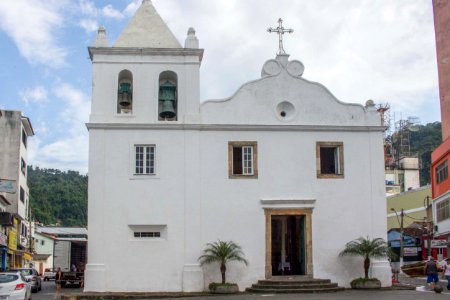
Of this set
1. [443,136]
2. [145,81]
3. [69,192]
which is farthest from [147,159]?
[69,192]

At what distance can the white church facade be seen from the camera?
21.7 meters

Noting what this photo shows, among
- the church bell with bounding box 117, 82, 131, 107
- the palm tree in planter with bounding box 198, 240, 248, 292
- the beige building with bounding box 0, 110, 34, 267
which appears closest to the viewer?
the palm tree in planter with bounding box 198, 240, 248, 292

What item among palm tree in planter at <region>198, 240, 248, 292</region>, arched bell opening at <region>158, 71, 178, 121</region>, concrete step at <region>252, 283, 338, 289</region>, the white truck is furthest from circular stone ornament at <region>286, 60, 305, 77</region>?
the white truck

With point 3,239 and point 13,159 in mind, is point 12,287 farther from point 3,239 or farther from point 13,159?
point 13,159

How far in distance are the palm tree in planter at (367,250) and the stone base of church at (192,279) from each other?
16.8 feet

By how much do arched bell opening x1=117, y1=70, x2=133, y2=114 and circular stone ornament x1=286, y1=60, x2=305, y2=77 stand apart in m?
5.89

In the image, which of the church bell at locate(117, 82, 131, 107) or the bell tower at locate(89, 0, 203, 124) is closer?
the bell tower at locate(89, 0, 203, 124)

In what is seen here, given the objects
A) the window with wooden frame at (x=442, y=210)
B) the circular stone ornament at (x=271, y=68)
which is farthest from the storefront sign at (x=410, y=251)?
the circular stone ornament at (x=271, y=68)

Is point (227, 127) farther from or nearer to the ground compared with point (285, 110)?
nearer to the ground

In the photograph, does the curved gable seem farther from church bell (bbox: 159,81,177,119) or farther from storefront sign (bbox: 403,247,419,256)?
storefront sign (bbox: 403,247,419,256)

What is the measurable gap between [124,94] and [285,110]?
235 inches

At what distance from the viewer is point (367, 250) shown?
21.9 m

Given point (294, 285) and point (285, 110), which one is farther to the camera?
point (285, 110)

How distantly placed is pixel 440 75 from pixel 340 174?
27945 millimetres
